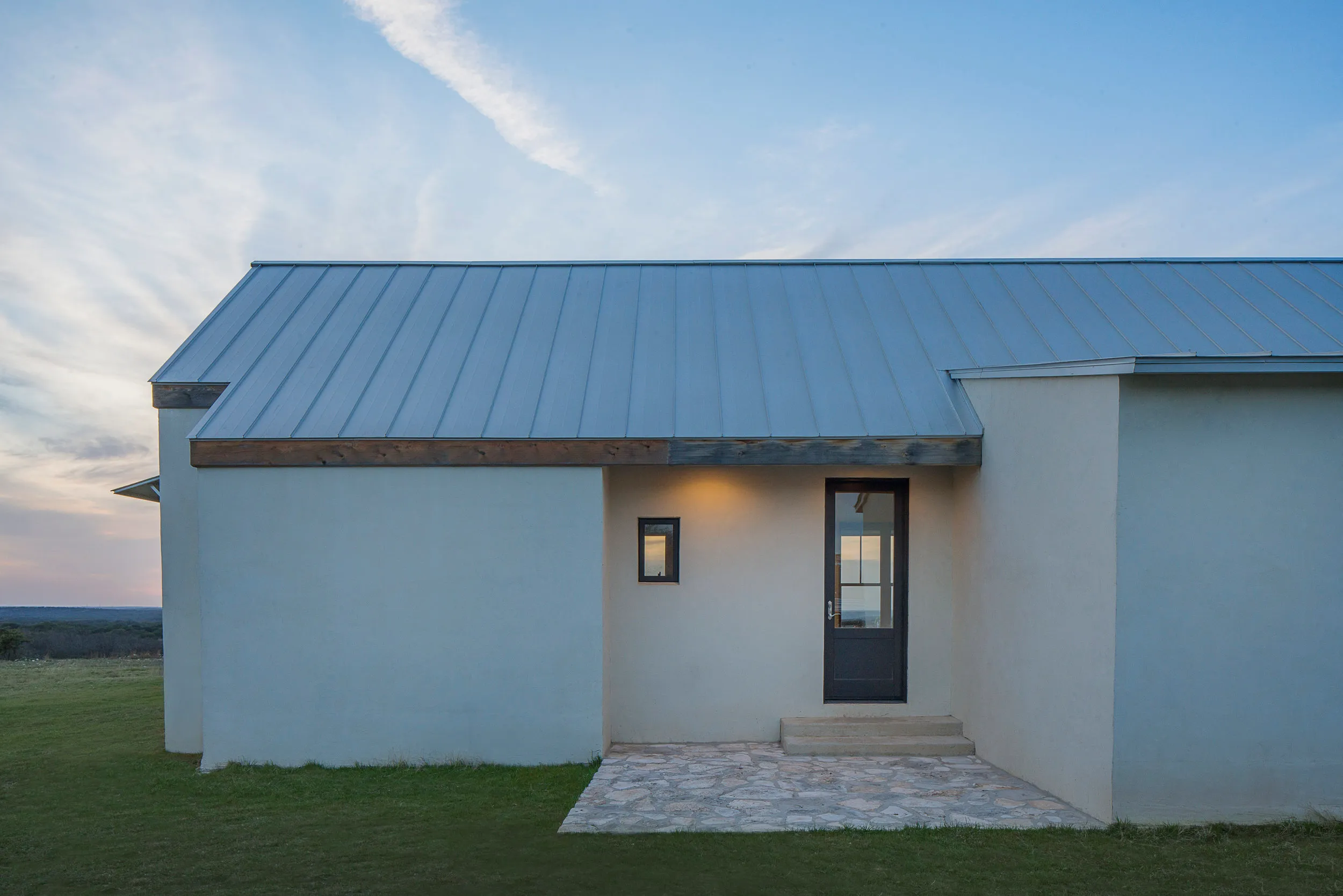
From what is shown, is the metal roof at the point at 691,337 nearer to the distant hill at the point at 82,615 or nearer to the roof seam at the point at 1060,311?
the roof seam at the point at 1060,311

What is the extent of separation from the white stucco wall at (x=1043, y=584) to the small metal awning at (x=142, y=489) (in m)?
8.88

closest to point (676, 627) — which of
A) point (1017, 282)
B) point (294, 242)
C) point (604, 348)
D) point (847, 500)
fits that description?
point (847, 500)

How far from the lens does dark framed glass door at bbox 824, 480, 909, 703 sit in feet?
27.5

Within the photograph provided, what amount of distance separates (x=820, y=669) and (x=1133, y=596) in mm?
3337

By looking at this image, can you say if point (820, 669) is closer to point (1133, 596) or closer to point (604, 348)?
point (1133, 596)

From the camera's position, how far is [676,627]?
8.29m

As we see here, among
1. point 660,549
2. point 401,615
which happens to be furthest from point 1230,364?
point 401,615

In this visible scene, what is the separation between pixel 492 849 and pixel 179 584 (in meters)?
5.05

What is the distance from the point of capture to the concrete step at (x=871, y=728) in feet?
26.0

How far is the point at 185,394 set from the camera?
8.43 m

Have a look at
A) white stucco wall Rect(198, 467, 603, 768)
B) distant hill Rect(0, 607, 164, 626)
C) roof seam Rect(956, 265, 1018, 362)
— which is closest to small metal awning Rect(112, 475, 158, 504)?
white stucco wall Rect(198, 467, 603, 768)

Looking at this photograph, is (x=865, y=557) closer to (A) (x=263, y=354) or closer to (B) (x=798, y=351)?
(B) (x=798, y=351)

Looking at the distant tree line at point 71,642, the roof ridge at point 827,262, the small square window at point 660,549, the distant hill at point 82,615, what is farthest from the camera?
the distant hill at point 82,615


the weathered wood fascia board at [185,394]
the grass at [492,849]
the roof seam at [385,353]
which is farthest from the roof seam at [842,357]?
the weathered wood fascia board at [185,394]
